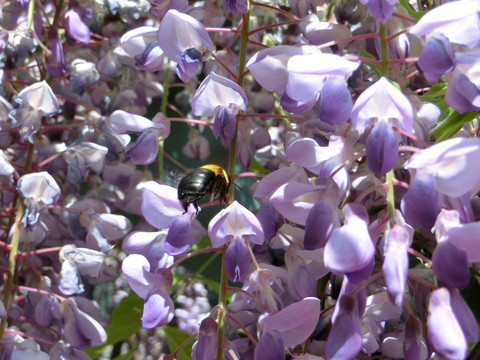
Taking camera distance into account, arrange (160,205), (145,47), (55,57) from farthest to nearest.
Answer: (55,57)
(145,47)
(160,205)

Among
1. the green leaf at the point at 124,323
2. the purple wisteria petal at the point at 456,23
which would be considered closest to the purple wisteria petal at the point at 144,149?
the purple wisteria petal at the point at 456,23

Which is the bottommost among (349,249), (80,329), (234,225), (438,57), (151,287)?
(80,329)

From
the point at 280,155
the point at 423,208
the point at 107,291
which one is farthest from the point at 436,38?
the point at 107,291

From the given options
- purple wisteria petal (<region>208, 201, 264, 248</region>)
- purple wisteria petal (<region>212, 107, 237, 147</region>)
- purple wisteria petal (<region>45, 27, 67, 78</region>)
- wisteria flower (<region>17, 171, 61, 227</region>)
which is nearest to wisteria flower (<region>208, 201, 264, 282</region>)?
purple wisteria petal (<region>208, 201, 264, 248</region>)

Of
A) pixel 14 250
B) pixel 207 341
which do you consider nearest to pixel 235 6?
pixel 207 341

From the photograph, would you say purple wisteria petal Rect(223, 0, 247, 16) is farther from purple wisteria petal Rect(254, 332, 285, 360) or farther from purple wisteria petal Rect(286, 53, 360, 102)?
purple wisteria petal Rect(254, 332, 285, 360)

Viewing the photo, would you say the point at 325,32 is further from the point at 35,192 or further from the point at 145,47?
the point at 35,192
